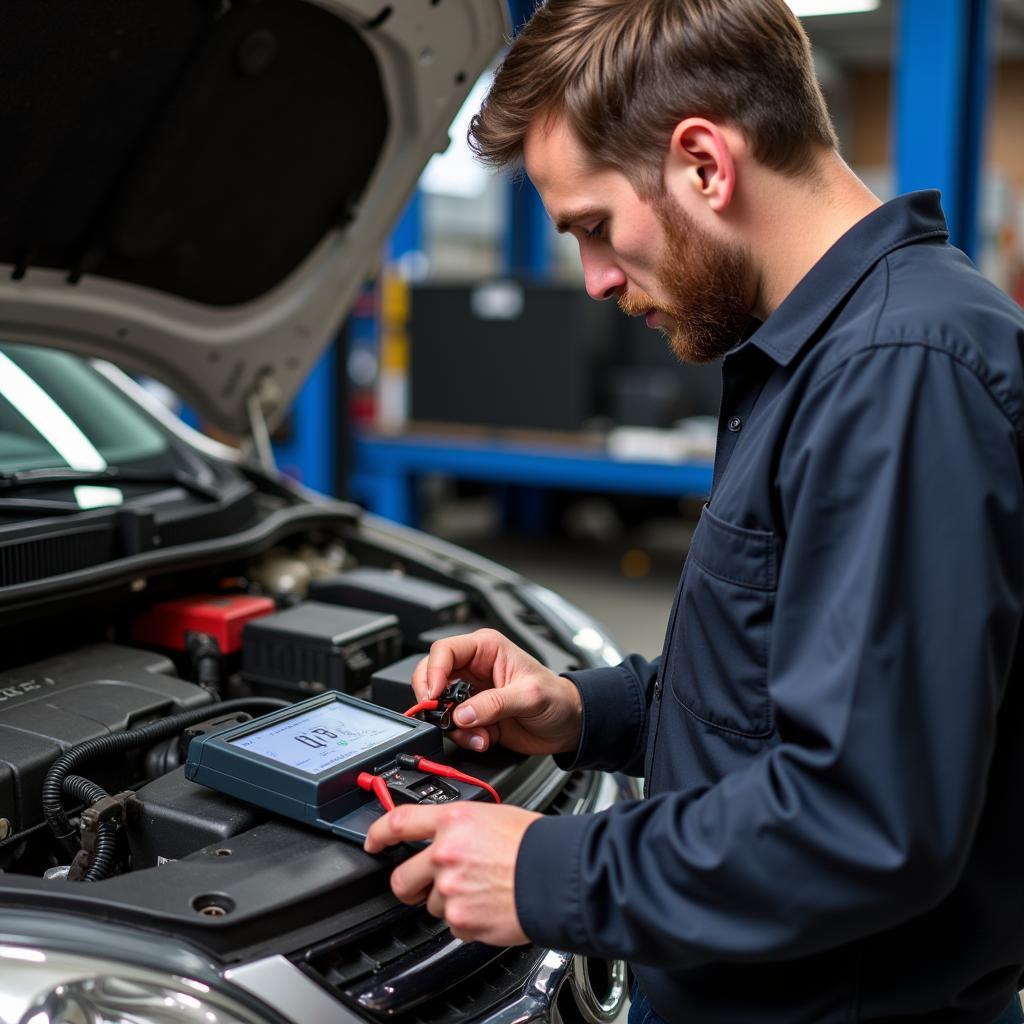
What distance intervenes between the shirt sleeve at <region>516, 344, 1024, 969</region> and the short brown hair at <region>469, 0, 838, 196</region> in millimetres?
249

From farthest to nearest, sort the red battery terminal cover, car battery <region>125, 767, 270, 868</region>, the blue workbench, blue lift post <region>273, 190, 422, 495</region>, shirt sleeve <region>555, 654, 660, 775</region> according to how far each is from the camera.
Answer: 1. blue lift post <region>273, 190, 422, 495</region>
2. the blue workbench
3. the red battery terminal cover
4. shirt sleeve <region>555, 654, 660, 775</region>
5. car battery <region>125, 767, 270, 868</region>

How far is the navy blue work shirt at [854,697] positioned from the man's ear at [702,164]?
101mm

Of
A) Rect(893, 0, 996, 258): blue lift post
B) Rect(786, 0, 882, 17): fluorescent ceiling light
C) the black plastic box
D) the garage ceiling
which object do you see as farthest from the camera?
the garage ceiling

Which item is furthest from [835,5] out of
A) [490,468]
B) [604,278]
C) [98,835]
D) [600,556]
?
[98,835]

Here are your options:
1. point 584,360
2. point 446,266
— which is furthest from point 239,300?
point 446,266

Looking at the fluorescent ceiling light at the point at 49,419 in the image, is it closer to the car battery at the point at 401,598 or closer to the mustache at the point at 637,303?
the car battery at the point at 401,598

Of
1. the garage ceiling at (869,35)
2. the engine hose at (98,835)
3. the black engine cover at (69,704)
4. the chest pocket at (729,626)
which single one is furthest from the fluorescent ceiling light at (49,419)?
the garage ceiling at (869,35)

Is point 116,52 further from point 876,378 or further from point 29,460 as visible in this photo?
point 876,378

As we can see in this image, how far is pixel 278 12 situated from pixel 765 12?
0.91m

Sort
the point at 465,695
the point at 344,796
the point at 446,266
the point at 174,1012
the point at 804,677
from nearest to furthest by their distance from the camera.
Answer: the point at 804,677 < the point at 174,1012 < the point at 344,796 < the point at 465,695 < the point at 446,266

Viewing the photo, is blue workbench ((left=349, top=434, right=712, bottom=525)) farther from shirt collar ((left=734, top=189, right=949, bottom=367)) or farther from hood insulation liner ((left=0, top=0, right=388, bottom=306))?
shirt collar ((left=734, top=189, right=949, bottom=367))

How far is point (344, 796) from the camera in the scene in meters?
1.09

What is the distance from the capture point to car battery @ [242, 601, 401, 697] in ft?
5.03

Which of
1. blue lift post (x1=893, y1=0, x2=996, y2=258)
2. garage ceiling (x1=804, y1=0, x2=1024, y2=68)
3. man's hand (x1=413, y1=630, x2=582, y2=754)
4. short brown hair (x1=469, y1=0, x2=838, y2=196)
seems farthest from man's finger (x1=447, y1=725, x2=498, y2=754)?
garage ceiling (x1=804, y1=0, x2=1024, y2=68)
